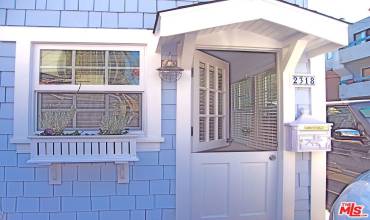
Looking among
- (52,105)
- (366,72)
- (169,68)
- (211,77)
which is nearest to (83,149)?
(52,105)

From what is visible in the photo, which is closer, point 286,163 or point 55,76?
point 55,76

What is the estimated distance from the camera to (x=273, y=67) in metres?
3.91

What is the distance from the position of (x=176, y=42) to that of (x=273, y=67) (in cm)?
114

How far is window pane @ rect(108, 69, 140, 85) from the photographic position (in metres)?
3.53

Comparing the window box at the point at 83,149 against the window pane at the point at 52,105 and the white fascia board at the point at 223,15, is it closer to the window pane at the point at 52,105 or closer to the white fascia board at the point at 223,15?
the window pane at the point at 52,105

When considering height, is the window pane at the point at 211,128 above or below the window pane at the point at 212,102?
below

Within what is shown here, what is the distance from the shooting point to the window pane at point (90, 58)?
11.5ft

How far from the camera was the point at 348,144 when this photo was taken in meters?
7.84

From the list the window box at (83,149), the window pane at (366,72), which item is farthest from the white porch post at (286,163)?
the window pane at (366,72)

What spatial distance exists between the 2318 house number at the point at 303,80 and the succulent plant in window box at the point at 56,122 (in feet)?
7.28

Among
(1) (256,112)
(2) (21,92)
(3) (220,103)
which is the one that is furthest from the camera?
(1) (256,112)

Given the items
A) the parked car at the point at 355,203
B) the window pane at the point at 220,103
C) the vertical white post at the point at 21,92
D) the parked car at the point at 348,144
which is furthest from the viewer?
the parked car at the point at 348,144

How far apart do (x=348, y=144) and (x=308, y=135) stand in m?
4.84

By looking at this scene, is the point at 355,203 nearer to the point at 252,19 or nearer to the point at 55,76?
the point at 252,19
